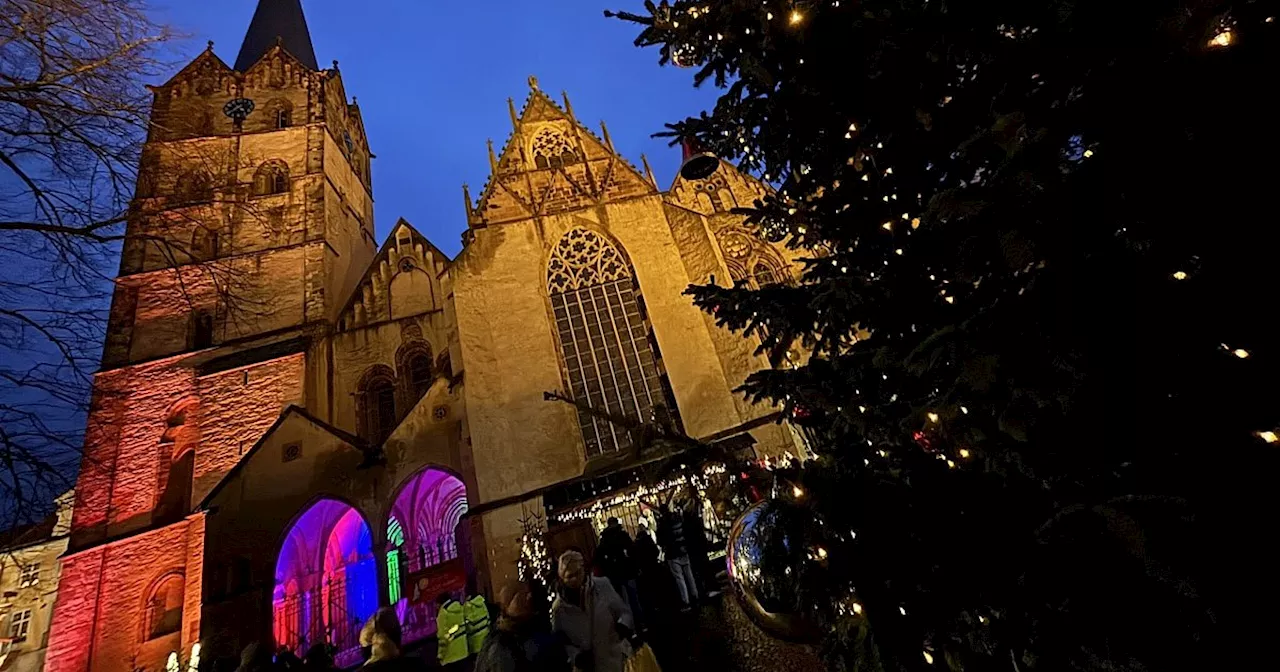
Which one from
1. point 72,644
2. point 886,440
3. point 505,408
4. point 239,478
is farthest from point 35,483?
point 72,644

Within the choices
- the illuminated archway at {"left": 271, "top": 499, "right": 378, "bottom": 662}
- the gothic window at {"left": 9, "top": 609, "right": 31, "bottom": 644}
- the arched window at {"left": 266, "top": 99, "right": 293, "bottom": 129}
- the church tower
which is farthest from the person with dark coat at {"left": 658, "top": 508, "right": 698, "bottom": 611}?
the gothic window at {"left": 9, "top": 609, "right": 31, "bottom": 644}

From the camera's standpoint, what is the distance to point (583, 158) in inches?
626

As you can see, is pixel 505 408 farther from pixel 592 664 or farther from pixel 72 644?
pixel 72 644

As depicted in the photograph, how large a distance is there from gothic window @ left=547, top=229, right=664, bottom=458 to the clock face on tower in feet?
57.3

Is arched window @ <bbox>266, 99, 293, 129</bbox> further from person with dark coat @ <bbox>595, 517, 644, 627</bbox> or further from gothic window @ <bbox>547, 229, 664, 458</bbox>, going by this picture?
person with dark coat @ <bbox>595, 517, 644, 627</bbox>

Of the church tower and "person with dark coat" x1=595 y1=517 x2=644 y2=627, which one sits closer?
"person with dark coat" x1=595 y1=517 x2=644 y2=627

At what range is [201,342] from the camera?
54.1 ft

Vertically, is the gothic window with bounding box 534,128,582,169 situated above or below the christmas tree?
above

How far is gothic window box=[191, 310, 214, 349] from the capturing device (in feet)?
54.0

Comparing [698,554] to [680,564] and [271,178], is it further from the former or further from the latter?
[271,178]

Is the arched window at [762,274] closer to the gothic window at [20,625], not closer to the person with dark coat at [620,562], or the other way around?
the person with dark coat at [620,562]

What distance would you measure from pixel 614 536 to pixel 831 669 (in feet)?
11.9

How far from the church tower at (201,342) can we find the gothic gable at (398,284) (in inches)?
51.6

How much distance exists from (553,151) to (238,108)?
15573mm
